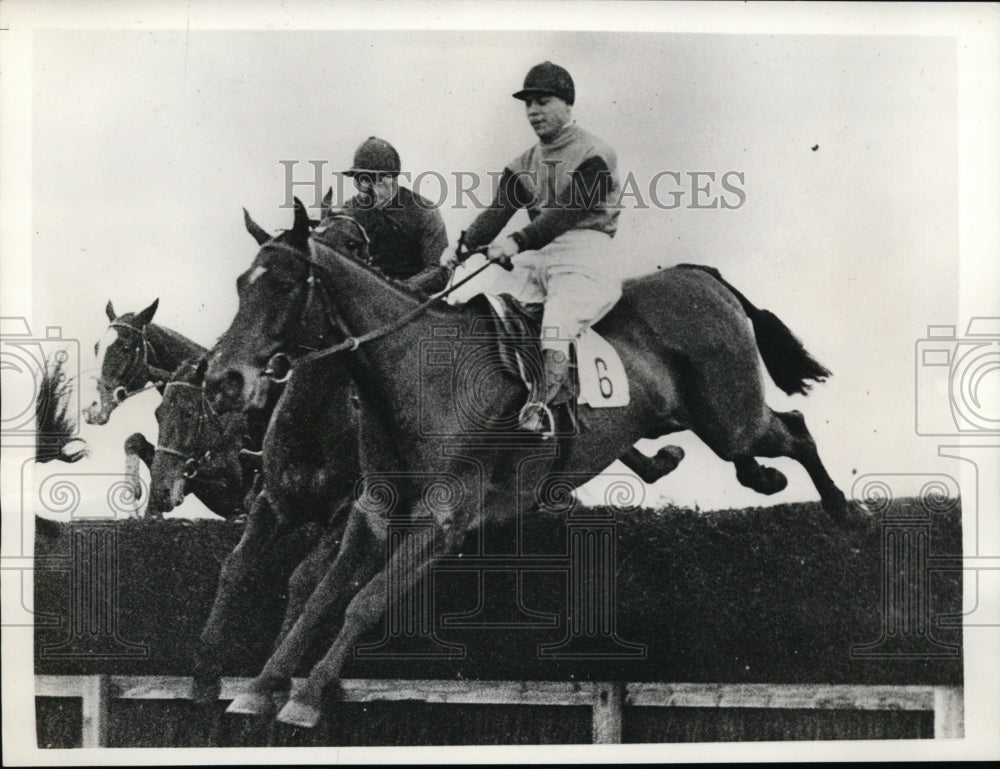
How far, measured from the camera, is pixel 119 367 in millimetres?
5227

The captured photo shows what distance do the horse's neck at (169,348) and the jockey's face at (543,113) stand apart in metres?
2.06

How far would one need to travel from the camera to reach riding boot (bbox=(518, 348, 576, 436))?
4.98m

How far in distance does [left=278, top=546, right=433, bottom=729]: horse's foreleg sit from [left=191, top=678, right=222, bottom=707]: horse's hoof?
365mm

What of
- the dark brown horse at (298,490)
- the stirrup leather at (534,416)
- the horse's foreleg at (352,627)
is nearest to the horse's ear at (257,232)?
the dark brown horse at (298,490)

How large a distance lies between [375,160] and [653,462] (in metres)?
2.11

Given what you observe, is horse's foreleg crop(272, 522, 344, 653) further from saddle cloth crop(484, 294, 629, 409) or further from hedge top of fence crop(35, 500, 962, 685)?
saddle cloth crop(484, 294, 629, 409)

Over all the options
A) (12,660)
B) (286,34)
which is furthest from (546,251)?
(12,660)

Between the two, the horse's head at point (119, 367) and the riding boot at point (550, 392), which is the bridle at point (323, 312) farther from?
the horse's head at point (119, 367)

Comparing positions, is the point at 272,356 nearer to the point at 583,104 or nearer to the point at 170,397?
the point at 170,397

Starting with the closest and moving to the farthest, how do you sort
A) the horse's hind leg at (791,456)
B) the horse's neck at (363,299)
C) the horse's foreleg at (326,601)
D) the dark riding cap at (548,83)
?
1. the horse's neck at (363,299)
2. the horse's foreleg at (326,601)
3. the dark riding cap at (548,83)
4. the horse's hind leg at (791,456)

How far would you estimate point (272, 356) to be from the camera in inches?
187

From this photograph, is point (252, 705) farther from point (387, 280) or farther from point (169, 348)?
point (387, 280)

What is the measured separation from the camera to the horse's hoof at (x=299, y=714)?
501 centimetres

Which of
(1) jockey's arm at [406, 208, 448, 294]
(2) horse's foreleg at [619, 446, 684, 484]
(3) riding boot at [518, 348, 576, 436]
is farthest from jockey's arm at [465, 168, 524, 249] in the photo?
(2) horse's foreleg at [619, 446, 684, 484]
